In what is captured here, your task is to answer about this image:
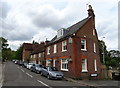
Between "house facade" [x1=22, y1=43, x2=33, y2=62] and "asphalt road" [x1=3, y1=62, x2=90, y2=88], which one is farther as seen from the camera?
"house facade" [x1=22, y1=43, x2=33, y2=62]

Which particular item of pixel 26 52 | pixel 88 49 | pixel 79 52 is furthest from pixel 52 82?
pixel 26 52

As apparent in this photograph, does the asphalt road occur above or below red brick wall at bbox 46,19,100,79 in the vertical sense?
below

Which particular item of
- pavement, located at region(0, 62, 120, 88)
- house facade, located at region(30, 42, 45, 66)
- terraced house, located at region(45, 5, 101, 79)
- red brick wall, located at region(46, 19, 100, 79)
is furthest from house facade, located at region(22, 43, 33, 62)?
pavement, located at region(0, 62, 120, 88)

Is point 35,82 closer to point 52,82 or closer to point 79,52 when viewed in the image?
point 52,82

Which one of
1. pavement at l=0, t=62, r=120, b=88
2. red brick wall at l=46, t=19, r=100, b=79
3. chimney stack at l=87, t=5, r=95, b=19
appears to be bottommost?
pavement at l=0, t=62, r=120, b=88

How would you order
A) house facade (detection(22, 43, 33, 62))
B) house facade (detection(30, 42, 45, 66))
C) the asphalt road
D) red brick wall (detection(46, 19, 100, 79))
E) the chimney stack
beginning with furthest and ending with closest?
house facade (detection(22, 43, 33, 62)) < house facade (detection(30, 42, 45, 66)) < the chimney stack < red brick wall (detection(46, 19, 100, 79)) < the asphalt road

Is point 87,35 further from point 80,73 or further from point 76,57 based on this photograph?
point 80,73

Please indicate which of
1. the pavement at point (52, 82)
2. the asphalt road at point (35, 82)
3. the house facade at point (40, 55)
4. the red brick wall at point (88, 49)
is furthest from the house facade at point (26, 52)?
the pavement at point (52, 82)

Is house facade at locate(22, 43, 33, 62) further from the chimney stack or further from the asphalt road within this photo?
the asphalt road

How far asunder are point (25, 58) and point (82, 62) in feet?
154

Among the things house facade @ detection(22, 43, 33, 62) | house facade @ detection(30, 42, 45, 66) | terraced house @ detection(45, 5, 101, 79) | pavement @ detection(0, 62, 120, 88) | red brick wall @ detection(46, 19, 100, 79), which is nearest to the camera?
pavement @ detection(0, 62, 120, 88)

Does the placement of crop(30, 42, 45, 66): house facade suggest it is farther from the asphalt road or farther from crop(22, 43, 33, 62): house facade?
the asphalt road

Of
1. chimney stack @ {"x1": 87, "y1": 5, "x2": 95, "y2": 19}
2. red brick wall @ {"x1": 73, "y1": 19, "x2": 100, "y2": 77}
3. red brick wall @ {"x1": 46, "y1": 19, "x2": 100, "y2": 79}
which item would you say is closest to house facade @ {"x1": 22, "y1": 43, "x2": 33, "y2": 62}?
red brick wall @ {"x1": 46, "y1": 19, "x2": 100, "y2": 79}

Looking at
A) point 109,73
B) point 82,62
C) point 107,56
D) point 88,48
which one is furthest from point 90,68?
point 107,56
